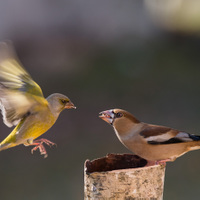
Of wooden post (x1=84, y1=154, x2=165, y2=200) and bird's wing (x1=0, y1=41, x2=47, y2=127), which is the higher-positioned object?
bird's wing (x1=0, y1=41, x2=47, y2=127)

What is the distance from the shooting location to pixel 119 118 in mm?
1740

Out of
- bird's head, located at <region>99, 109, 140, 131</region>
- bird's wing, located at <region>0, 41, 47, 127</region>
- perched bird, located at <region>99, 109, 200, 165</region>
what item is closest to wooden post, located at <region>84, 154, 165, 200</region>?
perched bird, located at <region>99, 109, 200, 165</region>

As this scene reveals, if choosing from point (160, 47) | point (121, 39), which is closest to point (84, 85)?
point (121, 39)

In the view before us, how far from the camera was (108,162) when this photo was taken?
70.6 inches

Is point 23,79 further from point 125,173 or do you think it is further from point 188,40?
point 188,40

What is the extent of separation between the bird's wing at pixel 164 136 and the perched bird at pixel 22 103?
40 centimetres

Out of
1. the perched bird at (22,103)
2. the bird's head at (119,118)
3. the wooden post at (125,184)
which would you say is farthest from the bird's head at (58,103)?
the wooden post at (125,184)

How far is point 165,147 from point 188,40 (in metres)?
4.68

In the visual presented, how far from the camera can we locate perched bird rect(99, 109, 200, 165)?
1734mm

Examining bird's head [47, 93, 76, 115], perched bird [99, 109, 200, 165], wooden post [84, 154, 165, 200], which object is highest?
bird's head [47, 93, 76, 115]

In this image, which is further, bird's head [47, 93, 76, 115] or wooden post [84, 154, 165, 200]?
bird's head [47, 93, 76, 115]

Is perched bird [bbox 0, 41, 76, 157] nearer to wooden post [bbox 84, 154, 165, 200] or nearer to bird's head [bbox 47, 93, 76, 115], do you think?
bird's head [bbox 47, 93, 76, 115]

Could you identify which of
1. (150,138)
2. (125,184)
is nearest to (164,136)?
(150,138)

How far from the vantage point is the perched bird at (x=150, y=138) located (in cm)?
173
